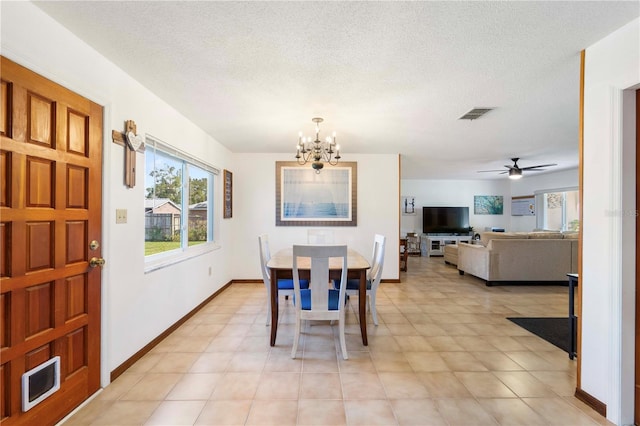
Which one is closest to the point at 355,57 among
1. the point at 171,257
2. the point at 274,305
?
the point at 274,305

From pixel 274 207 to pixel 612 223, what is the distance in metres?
4.22

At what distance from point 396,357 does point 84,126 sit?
9.34ft

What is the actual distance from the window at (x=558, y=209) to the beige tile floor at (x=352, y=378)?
5854mm

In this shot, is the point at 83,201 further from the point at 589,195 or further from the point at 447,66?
the point at 589,195

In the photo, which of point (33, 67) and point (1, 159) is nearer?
point (1, 159)

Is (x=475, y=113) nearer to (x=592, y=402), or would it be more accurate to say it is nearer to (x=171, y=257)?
(x=592, y=402)

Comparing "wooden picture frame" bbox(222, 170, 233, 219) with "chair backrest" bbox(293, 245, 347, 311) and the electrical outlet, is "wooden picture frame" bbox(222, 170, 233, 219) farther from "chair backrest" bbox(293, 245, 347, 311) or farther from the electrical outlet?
"chair backrest" bbox(293, 245, 347, 311)

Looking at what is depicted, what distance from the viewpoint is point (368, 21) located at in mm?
1595

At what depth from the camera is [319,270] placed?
2445 millimetres

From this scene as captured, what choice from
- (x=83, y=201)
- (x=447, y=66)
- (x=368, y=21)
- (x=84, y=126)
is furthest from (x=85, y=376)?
(x=447, y=66)

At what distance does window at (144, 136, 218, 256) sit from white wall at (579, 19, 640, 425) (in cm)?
334

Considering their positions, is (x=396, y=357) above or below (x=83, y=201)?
below

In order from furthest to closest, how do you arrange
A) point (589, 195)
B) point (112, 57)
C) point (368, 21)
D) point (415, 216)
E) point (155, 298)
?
point (415, 216), point (155, 298), point (112, 57), point (589, 195), point (368, 21)

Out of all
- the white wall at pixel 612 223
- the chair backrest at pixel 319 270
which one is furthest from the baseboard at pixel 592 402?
the chair backrest at pixel 319 270
